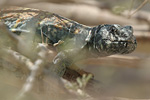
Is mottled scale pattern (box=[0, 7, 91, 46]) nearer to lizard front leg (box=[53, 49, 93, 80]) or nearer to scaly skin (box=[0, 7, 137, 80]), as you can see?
scaly skin (box=[0, 7, 137, 80])

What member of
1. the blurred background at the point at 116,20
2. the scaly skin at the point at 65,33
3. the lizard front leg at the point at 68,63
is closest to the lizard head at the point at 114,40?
the scaly skin at the point at 65,33

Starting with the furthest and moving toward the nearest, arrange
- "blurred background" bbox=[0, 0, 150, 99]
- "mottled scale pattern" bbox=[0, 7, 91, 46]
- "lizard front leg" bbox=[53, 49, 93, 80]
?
"blurred background" bbox=[0, 0, 150, 99], "mottled scale pattern" bbox=[0, 7, 91, 46], "lizard front leg" bbox=[53, 49, 93, 80]

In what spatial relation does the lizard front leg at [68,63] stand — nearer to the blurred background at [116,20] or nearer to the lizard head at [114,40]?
the lizard head at [114,40]

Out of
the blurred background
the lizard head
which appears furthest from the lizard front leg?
the blurred background

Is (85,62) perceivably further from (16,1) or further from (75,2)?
(16,1)

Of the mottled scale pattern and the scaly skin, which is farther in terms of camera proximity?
the mottled scale pattern

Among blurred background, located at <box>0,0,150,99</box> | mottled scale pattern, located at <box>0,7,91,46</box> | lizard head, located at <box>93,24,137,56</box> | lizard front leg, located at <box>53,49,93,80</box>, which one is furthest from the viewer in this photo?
blurred background, located at <box>0,0,150,99</box>

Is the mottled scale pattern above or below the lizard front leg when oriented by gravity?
above

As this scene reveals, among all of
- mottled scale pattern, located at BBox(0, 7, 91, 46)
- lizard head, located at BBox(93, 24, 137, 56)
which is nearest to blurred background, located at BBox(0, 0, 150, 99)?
mottled scale pattern, located at BBox(0, 7, 91, 46)

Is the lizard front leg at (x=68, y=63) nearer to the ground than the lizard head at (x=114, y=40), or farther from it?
nearer to the ground
